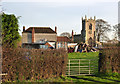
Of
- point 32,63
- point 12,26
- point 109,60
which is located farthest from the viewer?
point 12,26

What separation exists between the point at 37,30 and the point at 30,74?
54.7 metres

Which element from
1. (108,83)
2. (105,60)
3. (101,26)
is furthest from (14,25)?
(101,26)

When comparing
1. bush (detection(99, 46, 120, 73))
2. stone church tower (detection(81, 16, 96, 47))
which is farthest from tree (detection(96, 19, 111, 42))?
bush (detection(99, 46, 120, 73))

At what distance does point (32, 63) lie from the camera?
10.4 meters

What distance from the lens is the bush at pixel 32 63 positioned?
9.85 m

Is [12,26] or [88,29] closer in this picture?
[12,26]

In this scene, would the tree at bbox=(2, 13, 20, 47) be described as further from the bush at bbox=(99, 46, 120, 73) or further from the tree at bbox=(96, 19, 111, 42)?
the tree at bbox=(96, 19, 111, 42)

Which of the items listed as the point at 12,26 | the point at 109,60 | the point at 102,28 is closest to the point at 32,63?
the point at 109,60

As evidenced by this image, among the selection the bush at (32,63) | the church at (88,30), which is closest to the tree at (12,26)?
the bush at (32,63)

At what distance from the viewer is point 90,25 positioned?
7762cm

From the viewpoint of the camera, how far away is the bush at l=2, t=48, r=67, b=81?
9852 mm

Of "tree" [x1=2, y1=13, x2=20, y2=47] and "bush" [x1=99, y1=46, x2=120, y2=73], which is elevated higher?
"tree" [x1=2, y1=13, x2=20, y2=47]

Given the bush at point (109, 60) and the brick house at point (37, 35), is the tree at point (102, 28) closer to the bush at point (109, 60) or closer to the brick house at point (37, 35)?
the brick house at point (37, 35)

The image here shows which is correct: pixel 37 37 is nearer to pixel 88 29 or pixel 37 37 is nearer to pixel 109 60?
pixel 88 29
